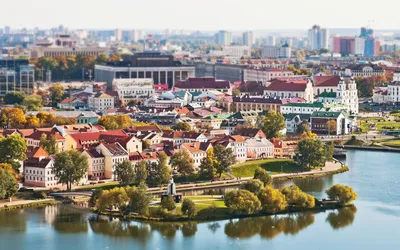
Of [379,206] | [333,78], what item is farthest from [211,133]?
[333,78]

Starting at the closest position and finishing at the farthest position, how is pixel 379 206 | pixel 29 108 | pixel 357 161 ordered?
pixel 379 206, pixel 357 161, pixel 29 108

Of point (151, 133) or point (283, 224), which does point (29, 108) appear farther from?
point (283, 224)

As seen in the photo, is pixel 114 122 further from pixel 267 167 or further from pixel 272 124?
pixel 267 167

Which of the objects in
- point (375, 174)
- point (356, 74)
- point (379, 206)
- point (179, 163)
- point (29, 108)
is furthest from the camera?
point (356, 74)

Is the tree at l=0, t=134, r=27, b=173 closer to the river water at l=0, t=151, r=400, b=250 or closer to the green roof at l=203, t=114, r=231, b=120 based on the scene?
the river water at l=0, t=151, r=400, b=250

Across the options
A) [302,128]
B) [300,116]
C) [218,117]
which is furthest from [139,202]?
[300,116]
